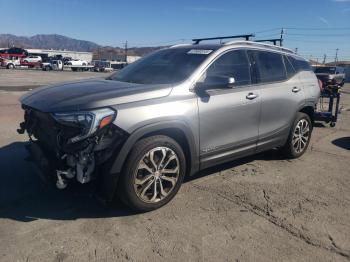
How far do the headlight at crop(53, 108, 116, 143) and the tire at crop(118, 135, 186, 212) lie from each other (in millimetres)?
420

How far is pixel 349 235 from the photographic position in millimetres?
3533

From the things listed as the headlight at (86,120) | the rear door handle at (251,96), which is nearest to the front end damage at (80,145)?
the headlight at (86,120)

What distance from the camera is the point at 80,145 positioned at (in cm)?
334

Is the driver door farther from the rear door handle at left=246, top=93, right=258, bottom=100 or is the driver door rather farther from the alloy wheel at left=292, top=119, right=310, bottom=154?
the alloy wheel at left=292, top=119, right=310, bottom=154

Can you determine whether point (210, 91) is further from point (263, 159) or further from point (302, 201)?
point (263, 159)

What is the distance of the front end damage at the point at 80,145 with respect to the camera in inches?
132

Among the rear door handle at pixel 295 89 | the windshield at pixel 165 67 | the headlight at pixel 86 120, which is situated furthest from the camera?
the rear door handle at pixel 295 89

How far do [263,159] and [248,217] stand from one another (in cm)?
225

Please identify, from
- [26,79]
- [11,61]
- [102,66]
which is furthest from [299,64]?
[102,66]

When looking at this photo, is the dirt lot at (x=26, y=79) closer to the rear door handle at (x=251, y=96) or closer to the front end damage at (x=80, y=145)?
the rear door handle at (x=251, y=96)

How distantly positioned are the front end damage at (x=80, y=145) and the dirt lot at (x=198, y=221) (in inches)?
11.4

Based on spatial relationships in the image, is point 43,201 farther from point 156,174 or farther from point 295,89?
point 295,89

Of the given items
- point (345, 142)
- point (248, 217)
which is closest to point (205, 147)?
point (248, 217)

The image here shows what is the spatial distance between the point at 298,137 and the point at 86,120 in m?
3.83
